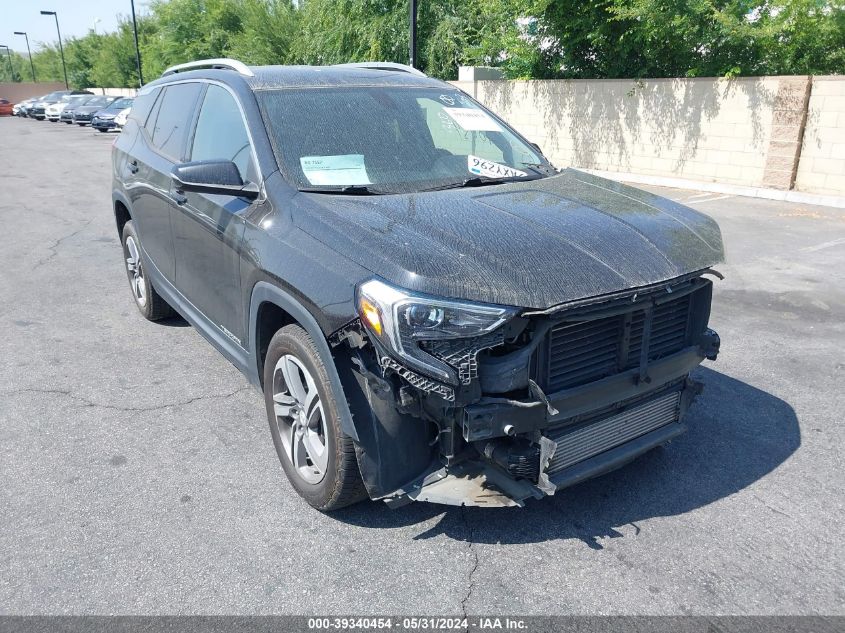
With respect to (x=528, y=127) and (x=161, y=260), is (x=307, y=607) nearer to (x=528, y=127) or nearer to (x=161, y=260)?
(x=161, y=260)

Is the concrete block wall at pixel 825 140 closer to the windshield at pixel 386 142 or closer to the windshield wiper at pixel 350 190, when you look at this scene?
the windshield at pixel 386 142

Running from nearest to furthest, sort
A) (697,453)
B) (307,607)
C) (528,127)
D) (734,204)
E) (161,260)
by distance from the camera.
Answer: (307,607) → (697,453) → (161,260) → (734,204) → (528,127)

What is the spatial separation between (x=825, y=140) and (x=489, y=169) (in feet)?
35.2

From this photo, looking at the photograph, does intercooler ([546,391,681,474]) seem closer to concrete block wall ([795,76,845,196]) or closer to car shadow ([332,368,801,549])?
car shadow ([332,368,801,549])

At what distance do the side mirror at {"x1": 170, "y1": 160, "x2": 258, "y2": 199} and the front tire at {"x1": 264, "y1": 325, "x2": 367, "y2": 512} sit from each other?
2.46ft

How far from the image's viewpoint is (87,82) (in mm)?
66500

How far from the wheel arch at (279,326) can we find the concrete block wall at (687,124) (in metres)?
11.9

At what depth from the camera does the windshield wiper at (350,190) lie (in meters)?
3.27

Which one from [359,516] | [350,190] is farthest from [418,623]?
[350,190]

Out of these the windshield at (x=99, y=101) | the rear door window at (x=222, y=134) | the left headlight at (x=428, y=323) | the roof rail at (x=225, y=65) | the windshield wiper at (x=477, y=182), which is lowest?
the windshield at (x=99, y=101)

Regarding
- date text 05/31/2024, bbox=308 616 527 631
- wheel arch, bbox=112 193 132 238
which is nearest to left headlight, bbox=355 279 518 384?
date text 05/31/2024, bbox=308 616 527 631

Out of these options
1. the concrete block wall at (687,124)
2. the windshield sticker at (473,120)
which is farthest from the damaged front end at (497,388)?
the concrete block wall at (687,124)

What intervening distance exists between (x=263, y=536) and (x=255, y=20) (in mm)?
31443

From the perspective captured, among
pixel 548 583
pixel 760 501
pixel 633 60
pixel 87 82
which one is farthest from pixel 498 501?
pixel 87 82
